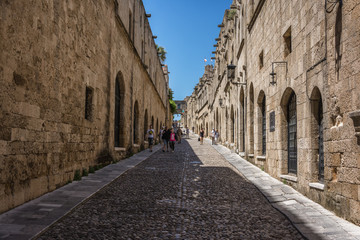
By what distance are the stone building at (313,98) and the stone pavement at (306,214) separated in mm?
171

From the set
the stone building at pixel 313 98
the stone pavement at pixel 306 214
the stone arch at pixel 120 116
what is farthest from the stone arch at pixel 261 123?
the stone arch at pixel 120 116

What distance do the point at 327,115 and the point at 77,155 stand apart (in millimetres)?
5547

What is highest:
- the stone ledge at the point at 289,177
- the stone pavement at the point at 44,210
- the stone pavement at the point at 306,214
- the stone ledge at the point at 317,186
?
the stone ledge at the point at 317,186

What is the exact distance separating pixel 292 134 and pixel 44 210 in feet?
19.2

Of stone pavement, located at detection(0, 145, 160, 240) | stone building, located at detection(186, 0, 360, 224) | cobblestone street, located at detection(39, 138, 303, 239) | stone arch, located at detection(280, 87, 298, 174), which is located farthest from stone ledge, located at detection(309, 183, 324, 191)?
stone pavement, located at detection(0, 145, 160, 240)

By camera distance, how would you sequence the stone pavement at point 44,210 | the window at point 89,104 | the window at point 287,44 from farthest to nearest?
1. the window at point 89,104
2. the window at point 287,44
3. the stone pavement at point 44,210

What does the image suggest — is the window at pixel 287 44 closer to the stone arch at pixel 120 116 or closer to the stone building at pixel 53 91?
the stone building at pixel 53 91

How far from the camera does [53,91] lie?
6.48m

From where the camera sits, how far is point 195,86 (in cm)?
6338

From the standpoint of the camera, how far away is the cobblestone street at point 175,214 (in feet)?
14.0

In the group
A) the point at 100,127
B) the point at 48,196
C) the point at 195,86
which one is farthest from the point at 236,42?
the point at 195,86

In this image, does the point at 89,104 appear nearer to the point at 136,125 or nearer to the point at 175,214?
the point at 175,214

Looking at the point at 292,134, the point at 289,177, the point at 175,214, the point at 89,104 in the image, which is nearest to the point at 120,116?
the point at 89,104

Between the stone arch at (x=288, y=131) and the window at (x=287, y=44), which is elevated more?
the window at (x=287, y=44)
